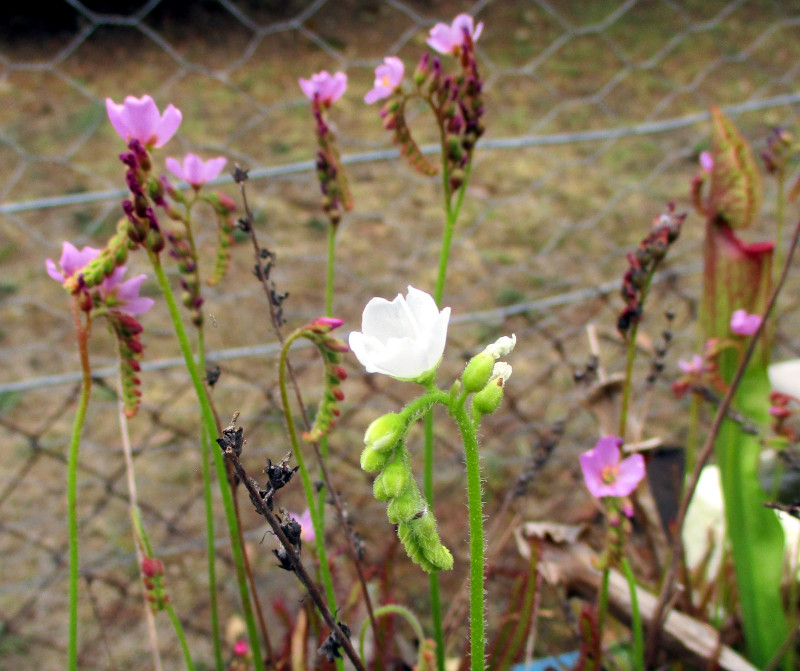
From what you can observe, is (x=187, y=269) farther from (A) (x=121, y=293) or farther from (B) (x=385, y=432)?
(B) (x=385, y=432)

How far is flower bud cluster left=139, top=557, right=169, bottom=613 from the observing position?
1.72 ft

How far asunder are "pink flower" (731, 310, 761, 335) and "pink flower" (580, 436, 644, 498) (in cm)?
20

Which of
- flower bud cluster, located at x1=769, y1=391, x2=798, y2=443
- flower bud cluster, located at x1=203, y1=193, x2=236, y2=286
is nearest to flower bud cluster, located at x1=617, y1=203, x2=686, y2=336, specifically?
flower bud cluster, located at x1=769, y1=391, x2=798, y2=443

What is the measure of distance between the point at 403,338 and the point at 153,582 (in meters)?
0.29

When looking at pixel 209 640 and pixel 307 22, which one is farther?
pixel 307 22

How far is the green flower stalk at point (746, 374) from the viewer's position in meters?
0.72

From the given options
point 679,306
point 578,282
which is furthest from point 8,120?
point 679,306

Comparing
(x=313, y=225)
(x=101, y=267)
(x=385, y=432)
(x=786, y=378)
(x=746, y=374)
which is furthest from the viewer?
(x=313, y=225)

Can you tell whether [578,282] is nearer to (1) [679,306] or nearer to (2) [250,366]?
(1) [679,306]

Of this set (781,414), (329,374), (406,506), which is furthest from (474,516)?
(781,414)

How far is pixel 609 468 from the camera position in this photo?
24.5 inches

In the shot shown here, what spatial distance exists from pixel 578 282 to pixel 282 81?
1587mm

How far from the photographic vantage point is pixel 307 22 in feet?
10.8

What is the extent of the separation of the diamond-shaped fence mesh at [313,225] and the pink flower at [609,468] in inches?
7.6
